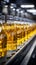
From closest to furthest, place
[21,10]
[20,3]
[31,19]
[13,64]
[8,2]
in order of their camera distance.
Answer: [13,64] < [8,2] < [20,3] < [21,10] < [31,19]

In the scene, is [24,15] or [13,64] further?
[24,15]

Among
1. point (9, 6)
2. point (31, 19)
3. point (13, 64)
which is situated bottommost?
point (31, 19)

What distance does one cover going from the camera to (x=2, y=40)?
123 cm

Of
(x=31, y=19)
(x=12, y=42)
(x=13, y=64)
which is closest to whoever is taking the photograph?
(x=13, y=64)

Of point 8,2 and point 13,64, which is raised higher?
point 8,2

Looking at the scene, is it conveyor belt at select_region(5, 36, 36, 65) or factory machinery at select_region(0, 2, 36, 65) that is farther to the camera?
factory machinery at select_region(0, 2, 36, 65)

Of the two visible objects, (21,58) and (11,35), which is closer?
(21,58)

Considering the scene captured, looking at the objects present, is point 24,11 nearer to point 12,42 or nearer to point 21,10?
point 21,10

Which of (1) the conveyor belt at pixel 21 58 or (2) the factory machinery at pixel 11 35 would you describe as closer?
(1) the conveyor belt at pixel 21 58

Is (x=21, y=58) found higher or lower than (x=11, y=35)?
lower

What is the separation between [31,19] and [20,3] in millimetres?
796

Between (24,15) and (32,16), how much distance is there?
43 centimetres

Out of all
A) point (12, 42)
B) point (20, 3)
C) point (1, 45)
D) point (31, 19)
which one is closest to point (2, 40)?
point (1, 45)

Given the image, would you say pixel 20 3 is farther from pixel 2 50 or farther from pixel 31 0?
pixel 2 50
